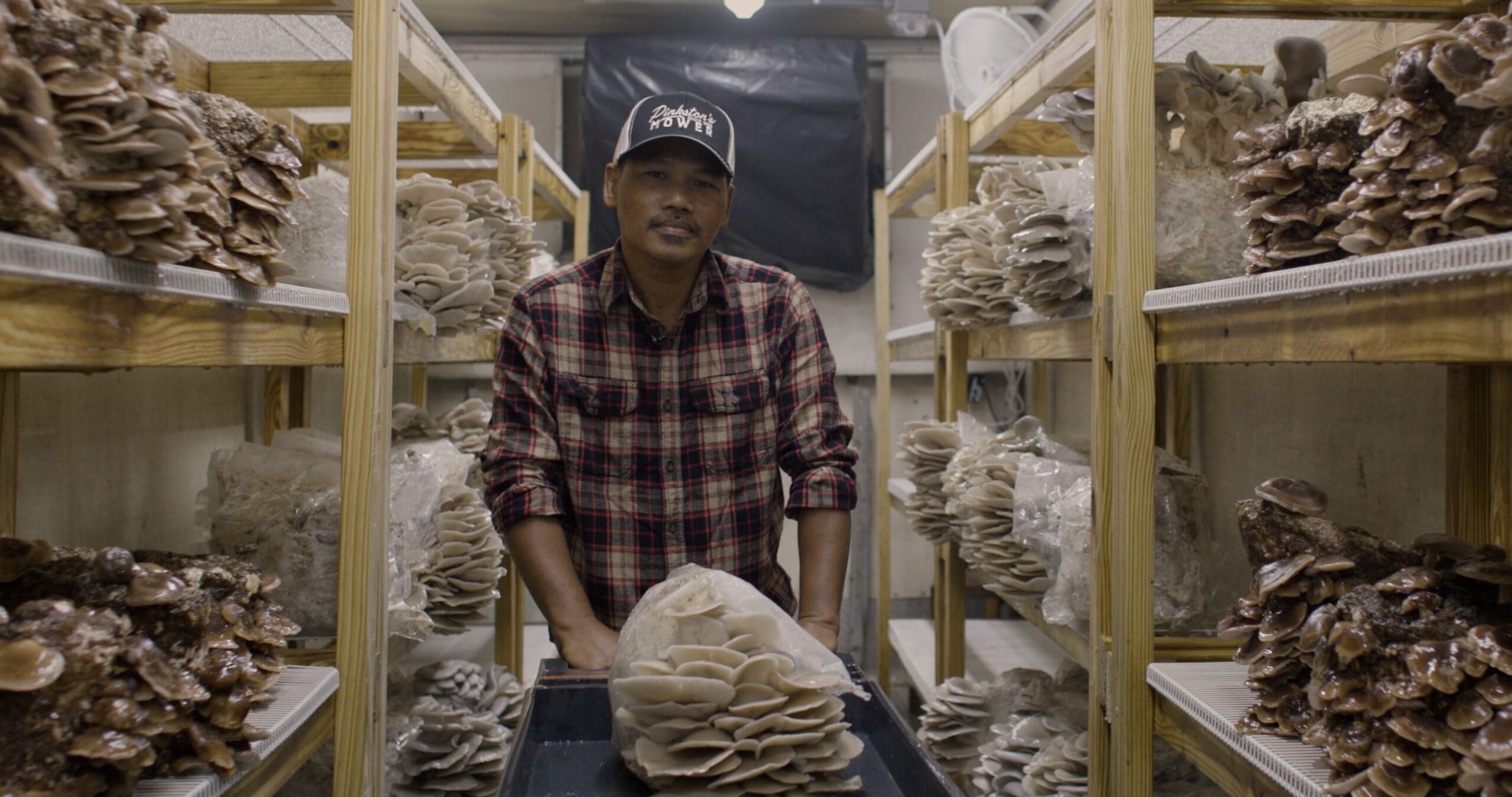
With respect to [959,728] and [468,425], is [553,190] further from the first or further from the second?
[959,728]

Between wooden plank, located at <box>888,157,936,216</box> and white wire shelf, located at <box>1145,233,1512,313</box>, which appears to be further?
wooden plank, located at <box>888,157,936,216</box>

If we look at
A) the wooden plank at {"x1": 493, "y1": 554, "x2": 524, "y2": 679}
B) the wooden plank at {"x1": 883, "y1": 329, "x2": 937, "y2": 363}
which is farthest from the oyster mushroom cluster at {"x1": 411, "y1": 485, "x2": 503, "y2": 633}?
the wooden plank at {"x1": 883, "y1": 329, "x2": 937, "y2": 363}

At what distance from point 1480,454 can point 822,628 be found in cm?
119

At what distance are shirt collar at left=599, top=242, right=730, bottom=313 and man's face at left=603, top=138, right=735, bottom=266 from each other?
112 mm

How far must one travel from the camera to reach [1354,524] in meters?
2.06

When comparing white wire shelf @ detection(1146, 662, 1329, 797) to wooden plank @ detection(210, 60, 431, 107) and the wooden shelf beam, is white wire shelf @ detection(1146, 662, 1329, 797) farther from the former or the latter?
wooden plank @ detection(210, 60, 431, 107)

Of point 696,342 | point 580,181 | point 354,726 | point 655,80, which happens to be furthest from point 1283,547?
point 580,181

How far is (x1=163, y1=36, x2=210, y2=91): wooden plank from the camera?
2.30 m

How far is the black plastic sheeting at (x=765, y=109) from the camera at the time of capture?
4.57 meters

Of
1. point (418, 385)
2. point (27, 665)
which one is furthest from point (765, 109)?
point (27, 665)

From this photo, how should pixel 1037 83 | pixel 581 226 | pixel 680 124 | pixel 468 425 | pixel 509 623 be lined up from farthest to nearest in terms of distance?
pixel 581 226, pixel 509 623, pixel 468 425, pixel 1037 83, pixel 680 124

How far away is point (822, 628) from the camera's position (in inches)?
72.9

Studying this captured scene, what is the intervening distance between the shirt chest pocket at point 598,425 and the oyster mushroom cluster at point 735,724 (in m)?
1.03

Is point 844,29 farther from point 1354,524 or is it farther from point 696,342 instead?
point 1354,524
